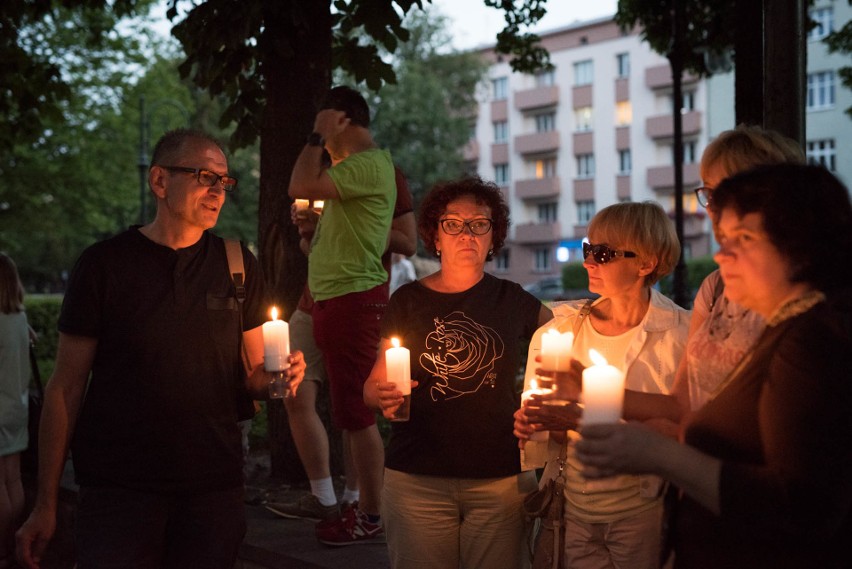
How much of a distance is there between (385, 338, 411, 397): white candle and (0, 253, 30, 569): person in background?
3.52m

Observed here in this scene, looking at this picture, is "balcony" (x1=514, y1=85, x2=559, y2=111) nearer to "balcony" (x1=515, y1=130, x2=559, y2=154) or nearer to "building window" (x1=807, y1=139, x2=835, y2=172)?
"balcony" (x1=515, y1=130, x2=559, y2=154)

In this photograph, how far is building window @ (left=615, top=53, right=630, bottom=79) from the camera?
62.3m

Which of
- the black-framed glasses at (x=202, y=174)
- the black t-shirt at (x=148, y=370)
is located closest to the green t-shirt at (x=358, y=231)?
the black-framed glasses at (x=202, y=174)

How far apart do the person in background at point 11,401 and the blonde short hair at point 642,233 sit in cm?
396

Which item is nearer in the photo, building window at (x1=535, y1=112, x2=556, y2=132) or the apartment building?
the apartment building

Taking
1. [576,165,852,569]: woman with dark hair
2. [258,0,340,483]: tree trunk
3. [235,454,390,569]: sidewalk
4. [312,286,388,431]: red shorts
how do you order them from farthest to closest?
[258,0,340,483]: tree trunk → [312,286,388,431]: red shorts → [235,454,390,569]: sidewalk → [576,165,852,569]: woman with dark hair

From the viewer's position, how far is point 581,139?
6481 centimetres

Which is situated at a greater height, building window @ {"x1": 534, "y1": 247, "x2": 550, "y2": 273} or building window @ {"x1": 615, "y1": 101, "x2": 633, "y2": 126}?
building window @ {"x1": 615, "y1": 101, "x2": 633, "y2": 126}

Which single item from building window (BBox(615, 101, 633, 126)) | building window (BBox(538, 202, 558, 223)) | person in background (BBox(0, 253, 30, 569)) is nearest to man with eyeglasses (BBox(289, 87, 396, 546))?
person in background (BBox(0, 253, 30, 569))

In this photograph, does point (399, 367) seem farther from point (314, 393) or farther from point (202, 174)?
point (314, 393)

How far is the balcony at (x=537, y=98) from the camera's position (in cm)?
6556

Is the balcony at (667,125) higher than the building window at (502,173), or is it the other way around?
the balcony at (667,125)

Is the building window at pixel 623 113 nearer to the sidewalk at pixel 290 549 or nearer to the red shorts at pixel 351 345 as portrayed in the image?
the sidewalk at pixel 290 549

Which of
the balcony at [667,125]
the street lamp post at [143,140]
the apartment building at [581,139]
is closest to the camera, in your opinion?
the street lamp post at [143,140]
